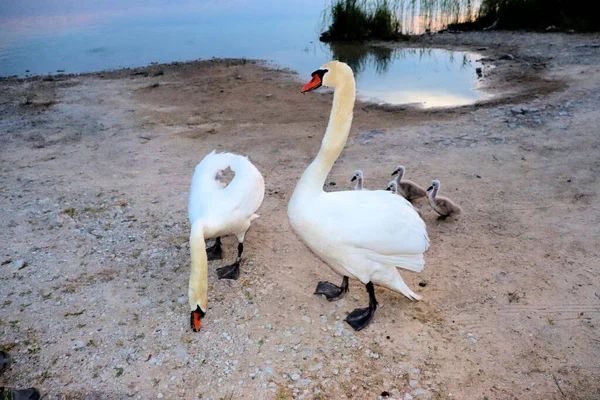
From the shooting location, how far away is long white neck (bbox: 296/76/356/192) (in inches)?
142

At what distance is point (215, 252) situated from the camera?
16.3 ft

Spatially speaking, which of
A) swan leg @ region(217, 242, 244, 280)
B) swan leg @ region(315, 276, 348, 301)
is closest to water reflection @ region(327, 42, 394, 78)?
swan leg @ region(217, 242, 244, 280)

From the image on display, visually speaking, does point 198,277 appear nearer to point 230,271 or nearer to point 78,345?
point 230,271

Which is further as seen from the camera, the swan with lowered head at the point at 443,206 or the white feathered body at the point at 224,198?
the swan with lowered head at the point at 443,206

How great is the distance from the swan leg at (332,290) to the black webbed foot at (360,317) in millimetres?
245

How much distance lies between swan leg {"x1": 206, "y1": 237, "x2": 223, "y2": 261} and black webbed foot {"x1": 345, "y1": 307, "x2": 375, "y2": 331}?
163cm

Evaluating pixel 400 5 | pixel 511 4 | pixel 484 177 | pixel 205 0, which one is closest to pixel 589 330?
pixel 484 177

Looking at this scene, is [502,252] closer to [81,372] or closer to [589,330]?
[589,330]

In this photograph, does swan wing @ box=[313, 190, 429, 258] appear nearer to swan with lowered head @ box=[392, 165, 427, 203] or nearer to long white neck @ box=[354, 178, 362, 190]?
long white neck @ box=[354, 178, 362, 190]

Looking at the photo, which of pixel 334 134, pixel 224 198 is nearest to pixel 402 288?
pixel 334 134

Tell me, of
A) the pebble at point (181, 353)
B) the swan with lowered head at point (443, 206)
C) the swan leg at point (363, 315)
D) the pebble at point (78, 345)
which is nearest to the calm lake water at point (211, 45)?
the swan with lowered head at point (443, 206)

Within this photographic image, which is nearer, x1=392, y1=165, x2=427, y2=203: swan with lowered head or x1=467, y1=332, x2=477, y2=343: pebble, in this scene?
x1=467, y1=332, x2=477, y2=343: pebble

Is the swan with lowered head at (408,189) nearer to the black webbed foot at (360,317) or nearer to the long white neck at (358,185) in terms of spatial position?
the long white neck at (358,185)

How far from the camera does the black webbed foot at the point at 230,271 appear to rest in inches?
177
